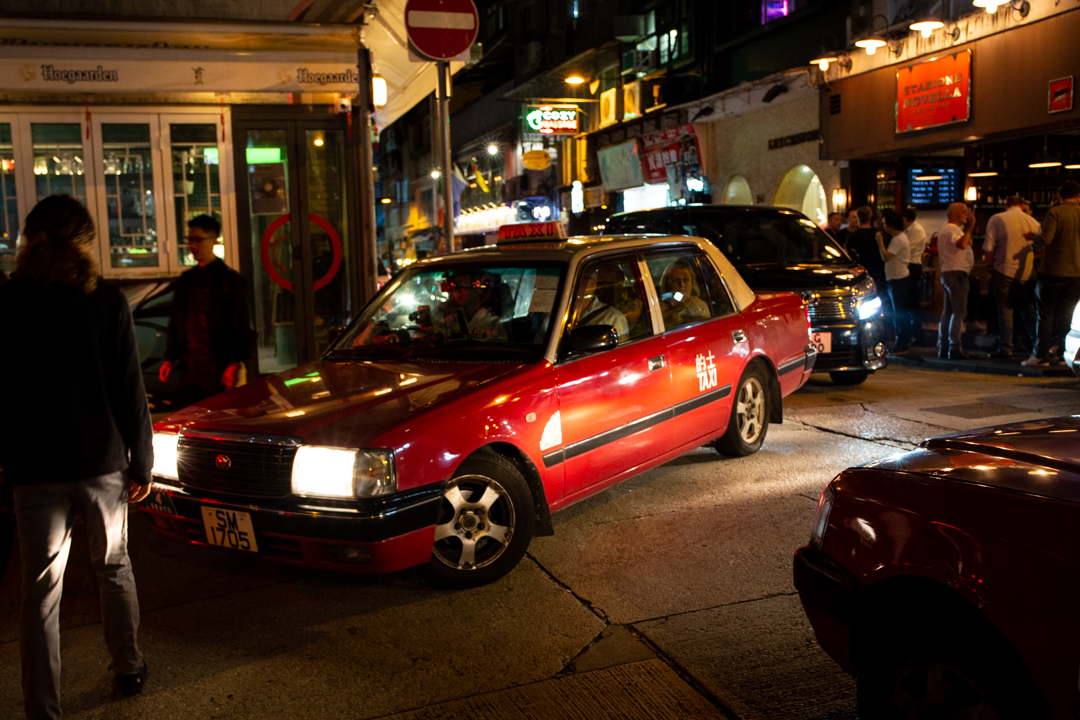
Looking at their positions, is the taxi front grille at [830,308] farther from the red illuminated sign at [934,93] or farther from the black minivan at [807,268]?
the red illuminated sign at [934,93]

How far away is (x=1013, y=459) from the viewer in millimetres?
2584

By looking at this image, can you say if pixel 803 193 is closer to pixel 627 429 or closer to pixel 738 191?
pixel 738 191

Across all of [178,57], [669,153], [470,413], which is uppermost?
[669,153]

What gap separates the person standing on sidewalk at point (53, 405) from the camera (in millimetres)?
3023

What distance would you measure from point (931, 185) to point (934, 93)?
2.28m

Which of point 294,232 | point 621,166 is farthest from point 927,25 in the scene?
point 621,166

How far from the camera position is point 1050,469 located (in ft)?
8.01

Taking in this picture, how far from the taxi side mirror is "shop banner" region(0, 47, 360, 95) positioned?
4460 millimetres

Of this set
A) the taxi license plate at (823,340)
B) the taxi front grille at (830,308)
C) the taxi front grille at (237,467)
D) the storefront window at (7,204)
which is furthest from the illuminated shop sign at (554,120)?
the taxi front grille at (237,467)

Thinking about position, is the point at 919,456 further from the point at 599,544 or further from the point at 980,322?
the point at 980,322

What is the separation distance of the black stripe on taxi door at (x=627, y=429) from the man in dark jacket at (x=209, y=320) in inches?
82.7

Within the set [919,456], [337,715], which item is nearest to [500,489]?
[337,715]

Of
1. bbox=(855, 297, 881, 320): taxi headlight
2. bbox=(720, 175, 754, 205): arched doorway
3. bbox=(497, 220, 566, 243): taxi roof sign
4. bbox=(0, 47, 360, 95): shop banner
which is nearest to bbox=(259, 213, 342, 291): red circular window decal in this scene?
bbox=(0, 47, 360, 95): shop banner

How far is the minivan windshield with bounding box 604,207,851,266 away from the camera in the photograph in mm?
9828
